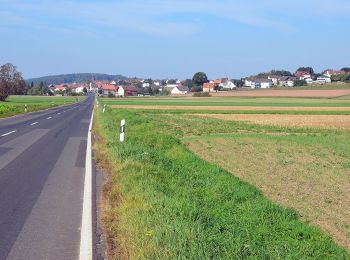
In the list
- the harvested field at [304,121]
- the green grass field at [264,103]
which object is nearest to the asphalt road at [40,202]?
the harvested field at [304,121]

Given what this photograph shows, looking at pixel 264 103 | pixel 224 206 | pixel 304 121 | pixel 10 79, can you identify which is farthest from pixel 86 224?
pixel 10 79

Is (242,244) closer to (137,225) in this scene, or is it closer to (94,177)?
(137,225)

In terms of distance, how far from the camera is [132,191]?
9398 mm

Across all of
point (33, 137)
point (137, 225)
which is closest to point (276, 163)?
point (137, 225)

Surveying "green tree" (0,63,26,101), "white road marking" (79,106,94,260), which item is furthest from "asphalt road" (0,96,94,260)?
"green tree" (0,63,26,101)

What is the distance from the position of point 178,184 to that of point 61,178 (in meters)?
2.88

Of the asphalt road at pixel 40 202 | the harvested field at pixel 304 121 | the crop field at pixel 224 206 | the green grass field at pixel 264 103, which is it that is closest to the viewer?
the crop field at pixel 224 206

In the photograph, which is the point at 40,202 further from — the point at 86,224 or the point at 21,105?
the point at 21,105

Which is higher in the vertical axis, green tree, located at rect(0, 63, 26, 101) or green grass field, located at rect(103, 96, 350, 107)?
green tree, located at rect(0, 63, 26, 101)

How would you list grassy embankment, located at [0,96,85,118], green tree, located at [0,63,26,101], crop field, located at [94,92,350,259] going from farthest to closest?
green tree, located at [0,63,26,101]
grassy embankment, located at [0,96,85,118]
crop field, located at [94,92,350,259]

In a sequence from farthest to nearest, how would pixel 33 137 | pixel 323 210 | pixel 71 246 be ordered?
pixel 33 137
pixel 323 210
pixel 71 246

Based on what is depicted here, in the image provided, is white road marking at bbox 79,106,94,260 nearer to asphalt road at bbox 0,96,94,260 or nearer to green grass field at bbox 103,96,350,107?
asphalt road at bbox 0,96,94,260

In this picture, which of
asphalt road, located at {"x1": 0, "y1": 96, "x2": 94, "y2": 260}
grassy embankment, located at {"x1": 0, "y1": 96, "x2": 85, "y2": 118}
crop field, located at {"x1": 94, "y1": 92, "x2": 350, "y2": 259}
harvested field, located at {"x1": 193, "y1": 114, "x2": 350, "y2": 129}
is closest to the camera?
crop field, located at {"x1": 94, "y1": 92, "x2": 350, "y2": 259}

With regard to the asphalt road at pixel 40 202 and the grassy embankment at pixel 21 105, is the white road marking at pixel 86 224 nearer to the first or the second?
the asphalt road at pixel 40 202
